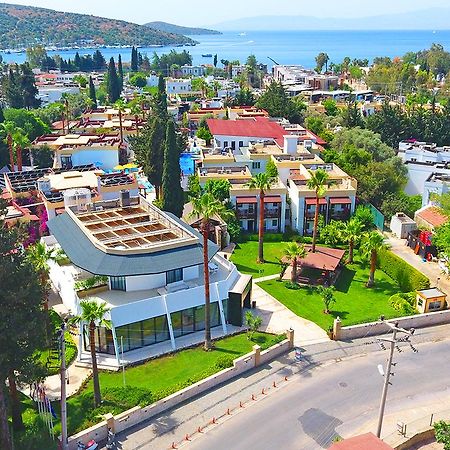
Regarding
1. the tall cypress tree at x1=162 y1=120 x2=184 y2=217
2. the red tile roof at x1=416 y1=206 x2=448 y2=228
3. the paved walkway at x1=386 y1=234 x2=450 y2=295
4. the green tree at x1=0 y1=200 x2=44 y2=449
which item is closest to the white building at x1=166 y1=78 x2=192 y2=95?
the tall cypress tree at x1=162 y1=120 x2=184 y2=217

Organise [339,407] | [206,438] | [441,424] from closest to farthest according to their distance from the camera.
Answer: [441,424], [206,438], [339,407]

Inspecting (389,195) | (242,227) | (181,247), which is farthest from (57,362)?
(389,195)

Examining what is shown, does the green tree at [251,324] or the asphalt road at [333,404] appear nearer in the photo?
the asphalt road at [333,404]

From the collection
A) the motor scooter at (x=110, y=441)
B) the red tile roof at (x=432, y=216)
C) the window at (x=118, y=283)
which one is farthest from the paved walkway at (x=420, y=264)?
the motor scooter at (x=110, y=441)

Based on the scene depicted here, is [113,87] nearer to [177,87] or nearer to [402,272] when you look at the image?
[177,87]

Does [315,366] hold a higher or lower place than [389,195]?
lower

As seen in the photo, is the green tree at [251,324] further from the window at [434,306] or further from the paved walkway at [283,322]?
the window at [434,306]

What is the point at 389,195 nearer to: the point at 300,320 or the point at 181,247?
the point at 300,320
